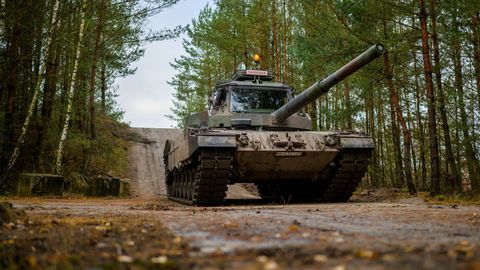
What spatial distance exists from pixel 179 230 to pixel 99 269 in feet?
5.66

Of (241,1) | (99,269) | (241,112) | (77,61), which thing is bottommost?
(99,269)

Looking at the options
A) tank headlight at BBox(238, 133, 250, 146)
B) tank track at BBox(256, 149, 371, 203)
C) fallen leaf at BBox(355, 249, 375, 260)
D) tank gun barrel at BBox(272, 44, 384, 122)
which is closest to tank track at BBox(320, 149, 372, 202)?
tank track at BBox(256, 149, 371, 203)

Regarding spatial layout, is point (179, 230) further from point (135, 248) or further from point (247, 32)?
point (247, 32)

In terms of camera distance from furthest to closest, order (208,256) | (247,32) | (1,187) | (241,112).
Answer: (247,32) → (1,187) → (241,112) → (208,256)

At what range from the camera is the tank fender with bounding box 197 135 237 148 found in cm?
940

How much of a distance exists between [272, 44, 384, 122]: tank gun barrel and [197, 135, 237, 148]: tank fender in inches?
75.3

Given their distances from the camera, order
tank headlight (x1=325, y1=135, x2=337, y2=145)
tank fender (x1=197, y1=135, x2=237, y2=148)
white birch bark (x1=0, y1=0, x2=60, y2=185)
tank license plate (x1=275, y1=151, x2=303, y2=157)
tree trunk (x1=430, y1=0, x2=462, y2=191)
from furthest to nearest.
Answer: white birch bark (x1=0, y1=0, x2=60, y2=185) → tree trunk (x1=430, y1=0, x2=462, y2=191) → tank headlight (x1=325, y1=135, x2=337, y2=145) → tank license plate (x1=275, y1=151, x2=303, y2=157) → tank fender (x1=197, y1=135, x2=237, y2=148)

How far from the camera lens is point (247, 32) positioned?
81.7 feet

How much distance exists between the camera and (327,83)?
10.2 m

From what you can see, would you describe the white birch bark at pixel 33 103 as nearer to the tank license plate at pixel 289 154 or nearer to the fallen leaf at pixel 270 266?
the tank license plate at pixel 289 154

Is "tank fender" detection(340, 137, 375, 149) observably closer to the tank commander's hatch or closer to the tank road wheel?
the tank road wheel

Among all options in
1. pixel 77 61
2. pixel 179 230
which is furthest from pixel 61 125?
pixel 179 230

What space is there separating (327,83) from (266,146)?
1766 millimetres

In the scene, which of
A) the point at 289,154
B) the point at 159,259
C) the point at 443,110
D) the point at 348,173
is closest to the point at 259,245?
the point at 159,259
